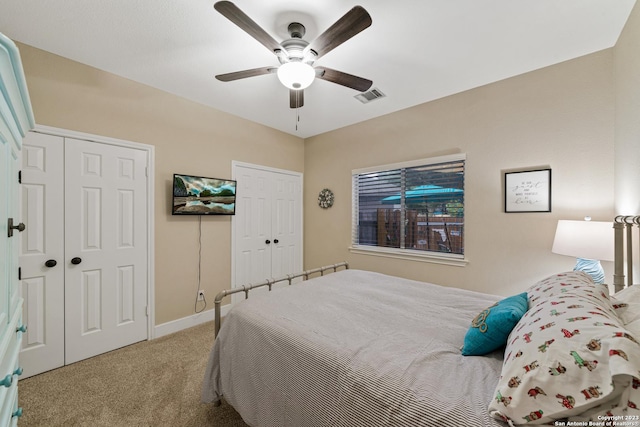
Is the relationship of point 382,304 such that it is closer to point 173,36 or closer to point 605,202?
point 605,202

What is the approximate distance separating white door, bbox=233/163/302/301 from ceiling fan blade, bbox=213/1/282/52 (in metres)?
2.02

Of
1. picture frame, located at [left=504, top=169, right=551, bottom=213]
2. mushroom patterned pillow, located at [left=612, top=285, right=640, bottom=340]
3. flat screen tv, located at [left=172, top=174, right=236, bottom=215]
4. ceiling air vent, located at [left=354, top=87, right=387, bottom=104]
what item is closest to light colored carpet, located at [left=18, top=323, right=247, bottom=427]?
flat screen tv, located at [left=172, top=174, right=236, bottom=215]

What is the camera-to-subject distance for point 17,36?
6.33 feet

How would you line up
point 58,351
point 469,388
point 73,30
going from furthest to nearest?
point 58,351
point 73,30
point 469,388

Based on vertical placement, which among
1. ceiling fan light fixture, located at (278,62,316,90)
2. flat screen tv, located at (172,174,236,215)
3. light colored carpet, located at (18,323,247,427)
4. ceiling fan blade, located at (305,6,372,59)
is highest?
ceiling fan blade, located at (305,6,372,59)

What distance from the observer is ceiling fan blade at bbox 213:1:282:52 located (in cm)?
130

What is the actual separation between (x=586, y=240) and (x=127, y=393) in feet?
11.6

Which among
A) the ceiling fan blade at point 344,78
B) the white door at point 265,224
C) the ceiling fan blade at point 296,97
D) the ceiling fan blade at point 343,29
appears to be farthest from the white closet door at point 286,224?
the ceiling fan blade at point 343,29

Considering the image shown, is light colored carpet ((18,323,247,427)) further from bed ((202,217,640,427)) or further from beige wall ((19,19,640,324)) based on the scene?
beige wall ((19,19,640,324))

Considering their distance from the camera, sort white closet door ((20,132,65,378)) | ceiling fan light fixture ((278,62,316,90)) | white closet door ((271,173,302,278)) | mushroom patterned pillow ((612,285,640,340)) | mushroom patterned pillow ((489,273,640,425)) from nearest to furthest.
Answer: mushroom patterned pillow ((489,273,640,425)) → mushroom patterned pillow ((612,285,640,340)) → ceiling fan light fixture ((278,62,316,90)) → white closet door ((20,132,65,378)) → white closet door ((271,173,302,278))

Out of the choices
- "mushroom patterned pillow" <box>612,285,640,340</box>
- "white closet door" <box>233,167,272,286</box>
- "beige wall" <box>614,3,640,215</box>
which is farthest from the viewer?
"white closet door" <box>233,167,272,286</box>

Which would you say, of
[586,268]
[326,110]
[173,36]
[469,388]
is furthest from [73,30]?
[586,268]

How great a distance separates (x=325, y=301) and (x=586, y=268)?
78.5 inches

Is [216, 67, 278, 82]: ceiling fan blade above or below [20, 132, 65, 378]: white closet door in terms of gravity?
above
